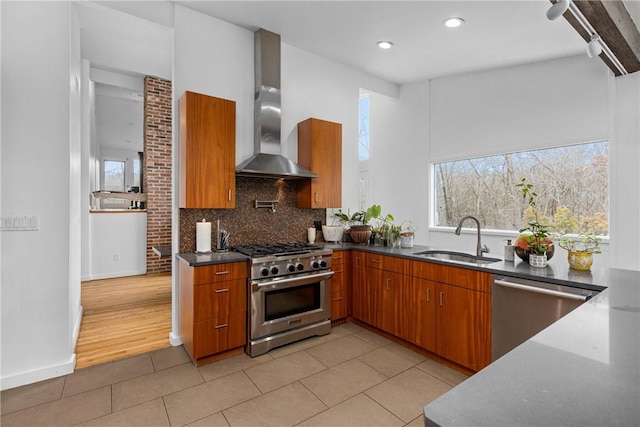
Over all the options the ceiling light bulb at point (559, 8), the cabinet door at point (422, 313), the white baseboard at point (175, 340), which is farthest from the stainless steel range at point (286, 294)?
the ceiling light bulb at point (559, 8)

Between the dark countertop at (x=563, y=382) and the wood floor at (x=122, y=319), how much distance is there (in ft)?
10.3

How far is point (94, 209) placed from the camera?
5.88 m

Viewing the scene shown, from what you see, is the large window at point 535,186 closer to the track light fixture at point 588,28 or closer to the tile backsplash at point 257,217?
the track light fixture at point 588,28

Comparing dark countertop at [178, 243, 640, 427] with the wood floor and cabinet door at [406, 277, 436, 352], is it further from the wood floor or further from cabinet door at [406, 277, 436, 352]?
the wood floor

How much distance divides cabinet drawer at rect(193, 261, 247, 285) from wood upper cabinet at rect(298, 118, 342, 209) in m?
1.26

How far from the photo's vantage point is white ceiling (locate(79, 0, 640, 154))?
3.08 meters

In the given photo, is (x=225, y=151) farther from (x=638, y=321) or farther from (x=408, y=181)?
(x=408, y=181)

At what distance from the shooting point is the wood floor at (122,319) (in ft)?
9.90

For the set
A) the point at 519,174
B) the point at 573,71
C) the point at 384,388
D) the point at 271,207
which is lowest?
the point at 384,388

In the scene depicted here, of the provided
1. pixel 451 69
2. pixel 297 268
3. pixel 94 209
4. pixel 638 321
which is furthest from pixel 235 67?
pixel 94 209

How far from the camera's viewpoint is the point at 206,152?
3.06 m

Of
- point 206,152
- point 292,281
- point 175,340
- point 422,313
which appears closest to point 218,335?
point 175,340

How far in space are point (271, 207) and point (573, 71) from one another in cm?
393

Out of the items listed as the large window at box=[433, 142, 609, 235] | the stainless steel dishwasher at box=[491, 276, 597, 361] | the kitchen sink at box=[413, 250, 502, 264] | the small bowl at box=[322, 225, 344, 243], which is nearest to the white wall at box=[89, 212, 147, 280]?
the small bowl at box=[322, 225, 344, 243]
